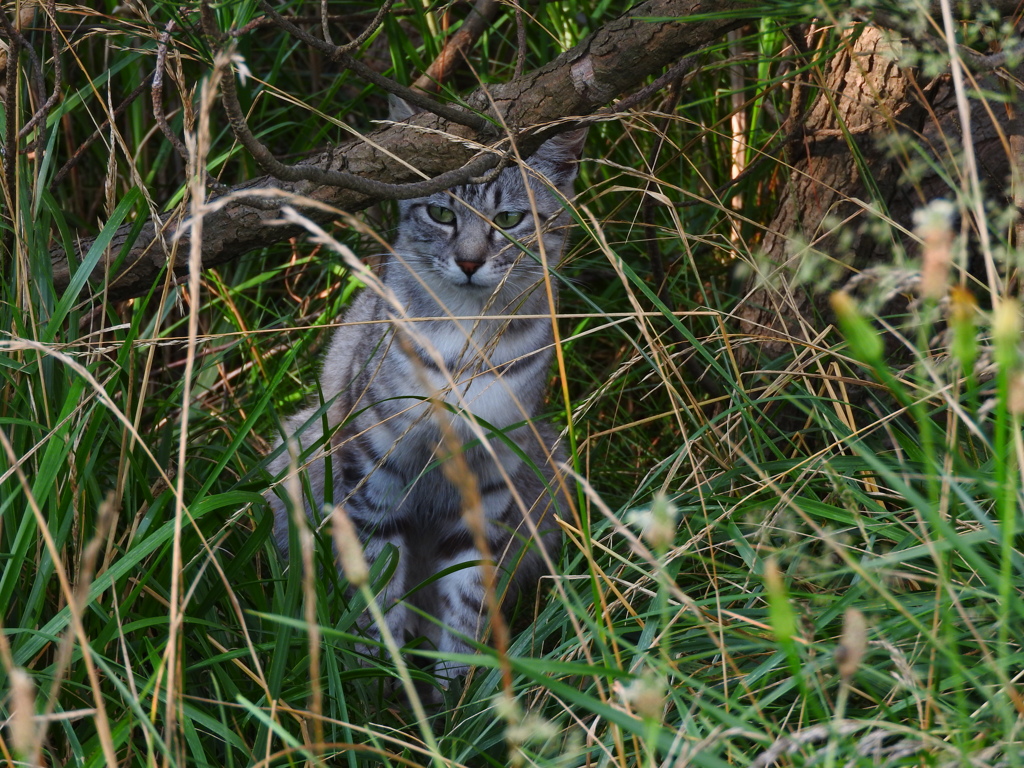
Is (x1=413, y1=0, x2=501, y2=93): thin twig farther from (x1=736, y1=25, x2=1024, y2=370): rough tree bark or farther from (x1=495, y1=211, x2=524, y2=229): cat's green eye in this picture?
(x1=736, y1=25, x2=1024, y2=370): rough tree bark

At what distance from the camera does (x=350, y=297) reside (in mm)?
3418

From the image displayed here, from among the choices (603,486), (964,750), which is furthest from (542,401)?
(964,750)

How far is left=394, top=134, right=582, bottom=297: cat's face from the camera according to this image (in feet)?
8.44

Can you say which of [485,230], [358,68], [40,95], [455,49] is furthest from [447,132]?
[455,49]

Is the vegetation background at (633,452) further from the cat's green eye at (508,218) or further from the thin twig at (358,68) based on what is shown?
the cat's green eye at (508,218)

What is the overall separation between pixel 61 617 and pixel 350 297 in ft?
6.27

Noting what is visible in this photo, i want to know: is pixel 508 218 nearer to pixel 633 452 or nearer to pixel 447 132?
pixel 447 132

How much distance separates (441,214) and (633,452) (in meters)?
0.98

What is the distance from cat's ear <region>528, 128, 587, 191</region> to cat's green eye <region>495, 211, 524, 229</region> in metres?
0.14

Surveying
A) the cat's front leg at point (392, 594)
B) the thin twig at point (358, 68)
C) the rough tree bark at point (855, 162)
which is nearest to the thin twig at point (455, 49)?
the rough tree bark at point (855, 162)

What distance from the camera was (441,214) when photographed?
8.96ft

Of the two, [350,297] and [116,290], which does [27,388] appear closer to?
[116,290]

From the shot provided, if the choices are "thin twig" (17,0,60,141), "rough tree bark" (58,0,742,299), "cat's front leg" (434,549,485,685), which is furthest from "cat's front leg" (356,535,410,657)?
"thin twig" (17,0,60,141)

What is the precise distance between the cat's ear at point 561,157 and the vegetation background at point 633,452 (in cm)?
34
